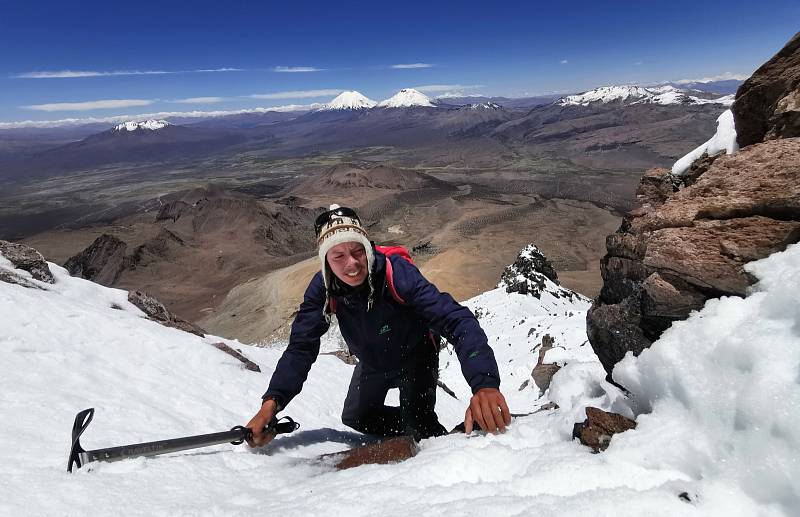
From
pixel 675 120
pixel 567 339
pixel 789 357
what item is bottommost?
pixel 567 339

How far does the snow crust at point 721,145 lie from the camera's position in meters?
5.21

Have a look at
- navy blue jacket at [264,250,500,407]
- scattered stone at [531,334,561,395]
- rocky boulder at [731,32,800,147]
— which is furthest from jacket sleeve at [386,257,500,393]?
scattered stone at [531,334,561,395]

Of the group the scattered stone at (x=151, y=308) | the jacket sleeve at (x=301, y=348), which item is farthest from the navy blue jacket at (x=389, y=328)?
the scattered stone at (x=151, y=308)

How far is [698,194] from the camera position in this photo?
13.3 feet

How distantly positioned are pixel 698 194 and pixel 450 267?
3761 cm

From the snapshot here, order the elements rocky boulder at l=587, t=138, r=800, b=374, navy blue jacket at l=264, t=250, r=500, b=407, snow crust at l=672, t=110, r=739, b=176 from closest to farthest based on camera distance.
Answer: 1. rocky boulder at l=587, t=138, r=800, b=374
2. navy blue jacket at l=264, t=250, r=500, b=407
3. snow crust at l=672, t=110, r=739, b=176

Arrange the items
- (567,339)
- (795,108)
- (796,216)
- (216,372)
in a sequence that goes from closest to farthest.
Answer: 1. (796,216)
2. (795,108)
3. (216,372)
4. (567,339)

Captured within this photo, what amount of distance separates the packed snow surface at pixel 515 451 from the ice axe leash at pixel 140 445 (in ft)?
0.24

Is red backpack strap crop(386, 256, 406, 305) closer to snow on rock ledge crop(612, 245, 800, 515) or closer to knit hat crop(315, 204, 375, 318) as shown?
knit hat crop(315, 204, 375, 318)

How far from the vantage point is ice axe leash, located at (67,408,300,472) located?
2.79 meters

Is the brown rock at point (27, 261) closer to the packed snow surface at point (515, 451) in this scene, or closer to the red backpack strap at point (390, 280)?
the packed snow surface at point (515, 451)

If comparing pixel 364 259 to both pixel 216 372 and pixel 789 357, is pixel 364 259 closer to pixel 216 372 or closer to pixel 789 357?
pixel 789 357

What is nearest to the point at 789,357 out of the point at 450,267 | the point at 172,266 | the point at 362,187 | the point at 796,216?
the point at 796,216

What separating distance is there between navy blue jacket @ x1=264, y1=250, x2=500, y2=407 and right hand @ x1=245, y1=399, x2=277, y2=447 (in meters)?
0.08
